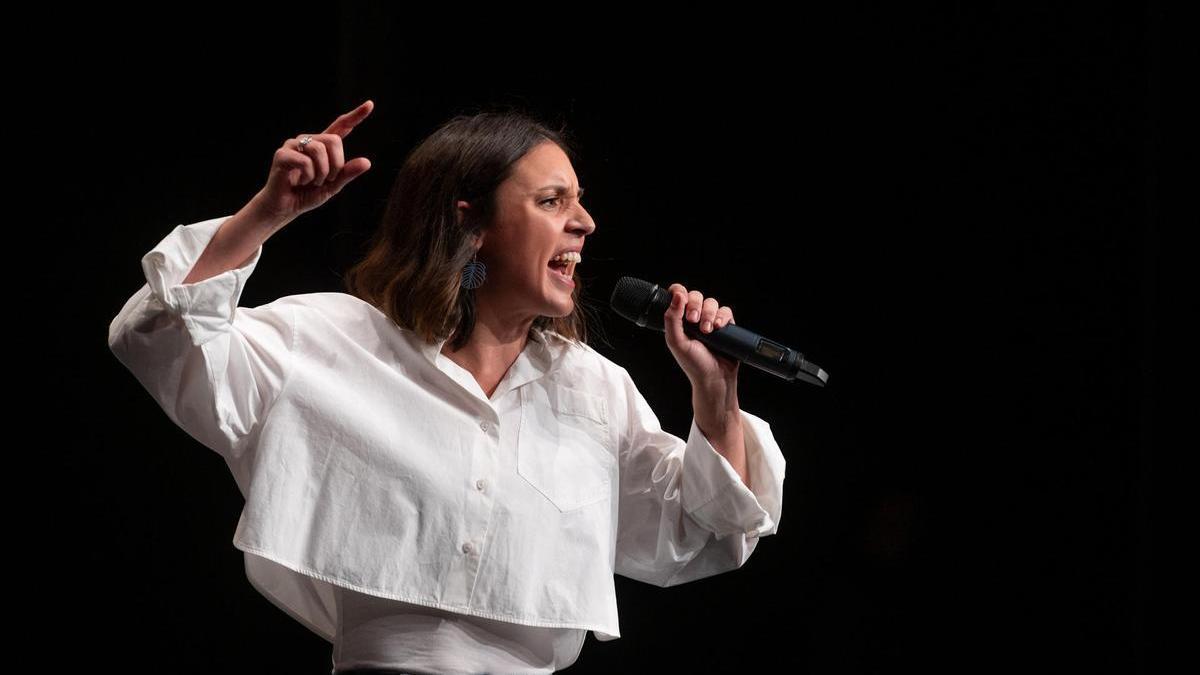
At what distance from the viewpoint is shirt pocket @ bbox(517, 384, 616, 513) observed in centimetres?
173

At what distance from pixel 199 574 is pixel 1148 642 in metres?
1.77

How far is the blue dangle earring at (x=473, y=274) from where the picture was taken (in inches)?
72.7

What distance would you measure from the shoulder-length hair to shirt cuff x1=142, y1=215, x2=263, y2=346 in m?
0.35

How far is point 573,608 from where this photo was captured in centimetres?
167

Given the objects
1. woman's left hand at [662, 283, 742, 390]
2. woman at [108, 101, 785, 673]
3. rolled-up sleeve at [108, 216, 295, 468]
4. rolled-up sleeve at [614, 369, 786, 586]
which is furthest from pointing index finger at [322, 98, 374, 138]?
rolled-up sleeve at [614, 369, 786, 586]

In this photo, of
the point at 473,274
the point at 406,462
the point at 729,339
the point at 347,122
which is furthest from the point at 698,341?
the point at 347,122

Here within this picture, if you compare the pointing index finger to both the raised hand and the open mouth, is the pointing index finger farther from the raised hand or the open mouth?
the open mouth

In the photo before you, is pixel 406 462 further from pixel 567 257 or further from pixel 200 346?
pixel 567 257

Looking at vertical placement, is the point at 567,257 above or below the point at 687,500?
above

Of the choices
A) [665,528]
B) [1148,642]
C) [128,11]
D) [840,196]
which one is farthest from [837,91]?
[128,11]

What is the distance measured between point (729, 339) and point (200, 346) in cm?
73

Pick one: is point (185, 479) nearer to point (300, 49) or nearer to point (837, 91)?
Answer: point (300, 49)

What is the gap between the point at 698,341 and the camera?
1.78 meters

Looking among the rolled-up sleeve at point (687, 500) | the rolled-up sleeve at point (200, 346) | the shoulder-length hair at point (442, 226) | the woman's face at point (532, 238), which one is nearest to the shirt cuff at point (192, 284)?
the rolled-up sleeve at point (200, 346)
